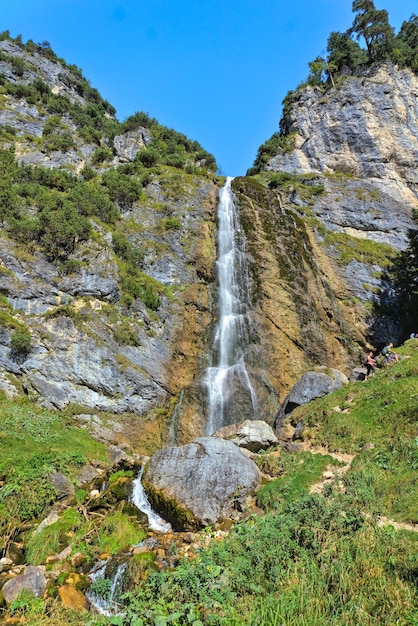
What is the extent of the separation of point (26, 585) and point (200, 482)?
5.19m

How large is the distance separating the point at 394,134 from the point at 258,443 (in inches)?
1627

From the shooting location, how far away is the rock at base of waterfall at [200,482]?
35.4 feet

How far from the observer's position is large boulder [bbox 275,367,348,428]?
58.5 ft

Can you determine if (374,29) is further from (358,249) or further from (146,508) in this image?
(146,508)

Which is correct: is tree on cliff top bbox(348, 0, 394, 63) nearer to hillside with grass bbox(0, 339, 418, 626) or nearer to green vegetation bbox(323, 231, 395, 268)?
green vegetation bbox(323, 231, 395, 268)

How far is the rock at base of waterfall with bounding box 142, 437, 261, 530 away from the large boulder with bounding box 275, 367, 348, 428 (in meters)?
5.85

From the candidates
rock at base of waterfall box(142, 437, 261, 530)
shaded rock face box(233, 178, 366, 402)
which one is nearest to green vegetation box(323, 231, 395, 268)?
shaded rock face box(233, 178, 366, 402)

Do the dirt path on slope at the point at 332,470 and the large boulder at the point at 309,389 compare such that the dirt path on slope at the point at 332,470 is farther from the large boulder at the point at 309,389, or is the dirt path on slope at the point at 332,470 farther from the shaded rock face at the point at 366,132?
the shaded rock face at the point at 366,132

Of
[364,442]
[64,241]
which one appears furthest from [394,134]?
[364,442]

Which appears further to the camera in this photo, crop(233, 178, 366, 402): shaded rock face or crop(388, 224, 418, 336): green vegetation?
crop(388, 224, 418, 336): green vegetation

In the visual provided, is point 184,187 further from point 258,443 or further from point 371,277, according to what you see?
point 258,443

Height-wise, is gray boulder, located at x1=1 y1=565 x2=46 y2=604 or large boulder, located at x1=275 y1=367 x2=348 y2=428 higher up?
large boulder, located at x1=275 y1=367 x2=348 y2=428

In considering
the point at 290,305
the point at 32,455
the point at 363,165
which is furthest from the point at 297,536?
the point at 363,165

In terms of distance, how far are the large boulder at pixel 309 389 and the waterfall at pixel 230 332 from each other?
1.62m
